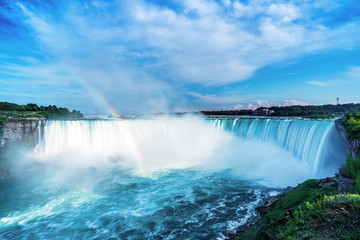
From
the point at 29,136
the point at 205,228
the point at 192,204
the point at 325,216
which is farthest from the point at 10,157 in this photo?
the point at 325,216

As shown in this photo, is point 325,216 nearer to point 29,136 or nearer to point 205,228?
point 205,228

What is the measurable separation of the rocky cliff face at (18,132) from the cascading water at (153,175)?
51.0 inches

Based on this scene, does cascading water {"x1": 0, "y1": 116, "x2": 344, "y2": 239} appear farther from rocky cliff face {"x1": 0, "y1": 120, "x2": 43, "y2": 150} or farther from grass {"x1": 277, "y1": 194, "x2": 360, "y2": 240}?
grass {"x1": 277, "y1": 194, "x2": 360, "y2": 240}

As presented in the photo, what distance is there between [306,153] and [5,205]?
2374 cm

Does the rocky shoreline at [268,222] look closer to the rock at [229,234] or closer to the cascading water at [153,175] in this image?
the rock at [229,234]

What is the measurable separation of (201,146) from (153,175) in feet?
44.1

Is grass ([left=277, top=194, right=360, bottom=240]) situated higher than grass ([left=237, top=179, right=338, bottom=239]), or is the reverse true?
grass ([left=277, top=194, right=360, bottom=240])

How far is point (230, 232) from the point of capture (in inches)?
305

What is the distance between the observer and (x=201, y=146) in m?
29.6

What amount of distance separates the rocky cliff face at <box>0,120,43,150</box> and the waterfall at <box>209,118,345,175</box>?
91.9 feet

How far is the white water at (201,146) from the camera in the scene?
15617 mm

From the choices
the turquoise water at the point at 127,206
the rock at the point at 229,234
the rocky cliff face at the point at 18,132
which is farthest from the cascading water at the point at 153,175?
the rocky cliff face at the point at 18,132

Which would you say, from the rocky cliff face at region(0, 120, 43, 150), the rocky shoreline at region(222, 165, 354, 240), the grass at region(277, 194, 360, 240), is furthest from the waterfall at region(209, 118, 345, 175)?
the rocky cliff face at region(0, 120, 43, 150)

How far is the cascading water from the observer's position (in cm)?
948
